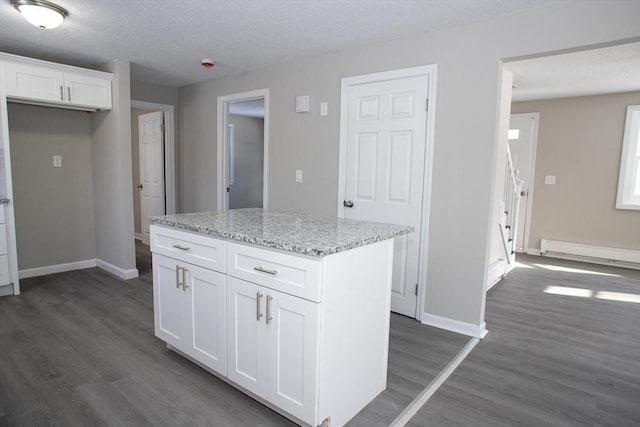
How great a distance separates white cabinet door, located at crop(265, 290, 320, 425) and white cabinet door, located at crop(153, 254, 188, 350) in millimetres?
748

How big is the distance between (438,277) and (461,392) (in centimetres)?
102

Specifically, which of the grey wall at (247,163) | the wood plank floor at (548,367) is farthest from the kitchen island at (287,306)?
the grey wall at (247,163)

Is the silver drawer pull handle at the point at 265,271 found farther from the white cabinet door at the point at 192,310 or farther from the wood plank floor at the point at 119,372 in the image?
the wood plank floor at the point at 119,372

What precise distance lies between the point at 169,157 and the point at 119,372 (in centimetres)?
347

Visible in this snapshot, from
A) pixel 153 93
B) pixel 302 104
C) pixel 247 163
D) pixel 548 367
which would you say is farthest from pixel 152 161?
pixel 548 367

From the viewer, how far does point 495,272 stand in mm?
4141

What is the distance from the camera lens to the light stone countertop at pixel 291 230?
160 centimetres

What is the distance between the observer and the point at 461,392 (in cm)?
210

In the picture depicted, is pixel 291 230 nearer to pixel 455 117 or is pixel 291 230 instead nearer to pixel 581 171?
pixel 455 117

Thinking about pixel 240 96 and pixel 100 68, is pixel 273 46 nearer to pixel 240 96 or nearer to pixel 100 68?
pixel 240 96

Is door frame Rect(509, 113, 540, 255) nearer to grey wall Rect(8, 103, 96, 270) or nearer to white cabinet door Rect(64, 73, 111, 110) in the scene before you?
white cabinet door Rect(64, 73, 111, 110)

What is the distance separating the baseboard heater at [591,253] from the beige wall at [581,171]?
87 millimetres

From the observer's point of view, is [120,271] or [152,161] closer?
[120,271]

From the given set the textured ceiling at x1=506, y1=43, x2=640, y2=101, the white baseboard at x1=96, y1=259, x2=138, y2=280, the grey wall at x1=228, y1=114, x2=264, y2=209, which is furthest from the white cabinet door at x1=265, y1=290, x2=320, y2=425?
the grey wall at x1=228, y1=114, x2=264, y2=209
